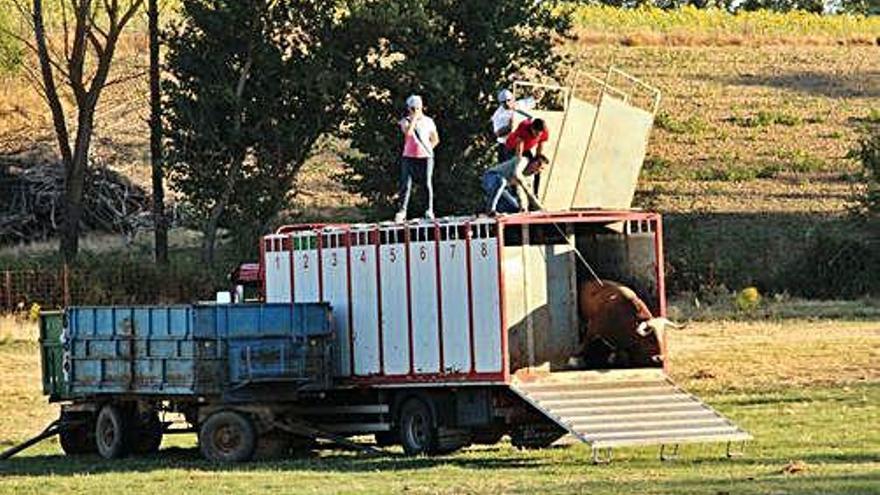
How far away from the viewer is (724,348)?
42938 mm

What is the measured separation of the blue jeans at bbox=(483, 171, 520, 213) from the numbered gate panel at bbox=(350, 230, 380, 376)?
1615mm

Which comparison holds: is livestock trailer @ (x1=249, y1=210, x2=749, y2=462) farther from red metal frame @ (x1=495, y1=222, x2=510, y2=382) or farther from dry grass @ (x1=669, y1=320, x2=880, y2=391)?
dry grass @ (x1=669, y1=320, x2=880, y2=391)

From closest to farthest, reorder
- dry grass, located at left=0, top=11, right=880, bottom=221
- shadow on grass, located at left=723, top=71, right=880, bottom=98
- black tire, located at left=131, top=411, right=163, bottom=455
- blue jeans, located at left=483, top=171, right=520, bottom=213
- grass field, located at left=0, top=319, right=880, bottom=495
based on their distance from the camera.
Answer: grass field, located at left=0, top=319, right=880, bottom=495, blue jeans, located at left=483, top=171, right=520, bottom=213, black tire, located at left=131, top=411, right=163, bottom=455, dry grass, located at left=0, top=11, right=880, bottom=221, shadow on grass, located at left=723, top=71, right=880, bottom=98

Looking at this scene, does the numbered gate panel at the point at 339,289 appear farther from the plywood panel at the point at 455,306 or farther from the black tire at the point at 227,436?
the plywood panel at the point at 455,306

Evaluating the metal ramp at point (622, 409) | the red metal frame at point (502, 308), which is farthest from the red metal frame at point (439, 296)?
the metal ramp at point (622, 409)

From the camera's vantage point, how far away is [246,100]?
5662 centimetres

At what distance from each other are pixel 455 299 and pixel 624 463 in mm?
3175

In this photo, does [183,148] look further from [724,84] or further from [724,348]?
[724,84]

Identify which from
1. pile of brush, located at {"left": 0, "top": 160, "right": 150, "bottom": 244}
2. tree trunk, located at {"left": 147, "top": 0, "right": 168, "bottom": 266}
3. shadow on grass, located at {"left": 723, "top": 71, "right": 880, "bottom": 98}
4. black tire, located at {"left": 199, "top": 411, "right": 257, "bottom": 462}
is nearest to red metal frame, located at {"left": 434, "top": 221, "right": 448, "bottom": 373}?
black tire, located at {"left": 199, "top": 411, "right": 257, "bottom": 462}

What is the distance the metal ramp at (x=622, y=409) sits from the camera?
26.5 meters

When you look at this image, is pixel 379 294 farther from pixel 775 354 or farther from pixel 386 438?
pixel 775 354

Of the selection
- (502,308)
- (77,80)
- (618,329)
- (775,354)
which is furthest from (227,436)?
(77,80)

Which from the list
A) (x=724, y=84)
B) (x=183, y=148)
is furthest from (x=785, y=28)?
(x=183, y=148)

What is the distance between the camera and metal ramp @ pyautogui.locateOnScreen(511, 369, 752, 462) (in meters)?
26.5
